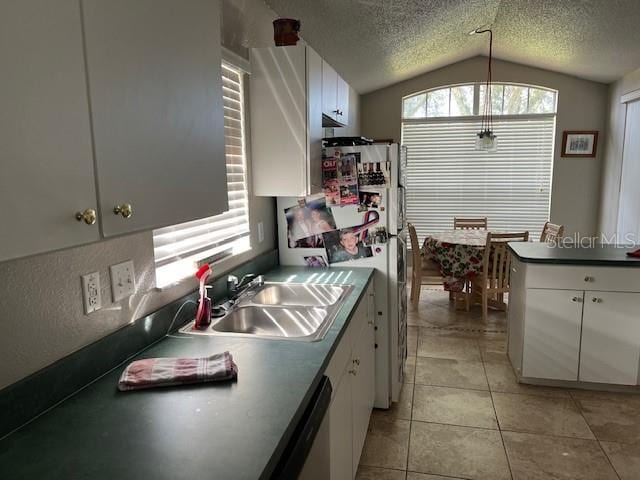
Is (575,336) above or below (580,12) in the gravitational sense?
below

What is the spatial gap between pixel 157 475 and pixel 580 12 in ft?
13.8

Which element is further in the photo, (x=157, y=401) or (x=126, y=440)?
(x=157, y=401)

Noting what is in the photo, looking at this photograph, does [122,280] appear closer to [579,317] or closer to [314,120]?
[314,120]

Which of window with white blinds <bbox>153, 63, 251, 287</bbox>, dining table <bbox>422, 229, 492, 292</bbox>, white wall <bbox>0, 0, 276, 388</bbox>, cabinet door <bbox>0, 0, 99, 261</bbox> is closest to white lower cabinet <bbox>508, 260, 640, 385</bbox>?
dining table <bbox>422, 229, 492, 292</bbox>

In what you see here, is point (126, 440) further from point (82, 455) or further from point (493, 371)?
point (493, 371)

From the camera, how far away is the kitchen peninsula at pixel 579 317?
9.36 ft

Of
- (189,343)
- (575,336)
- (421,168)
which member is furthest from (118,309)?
(421,168)

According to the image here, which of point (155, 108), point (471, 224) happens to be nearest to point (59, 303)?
point (155, 108)

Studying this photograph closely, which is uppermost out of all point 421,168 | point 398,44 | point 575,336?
point 398,44

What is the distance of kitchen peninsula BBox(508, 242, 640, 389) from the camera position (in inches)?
112

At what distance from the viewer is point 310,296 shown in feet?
7.81

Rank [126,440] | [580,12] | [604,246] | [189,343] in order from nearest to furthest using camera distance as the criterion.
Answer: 1. [126,440]
2. [189,343]
3. [604,246]
4. [580,12]

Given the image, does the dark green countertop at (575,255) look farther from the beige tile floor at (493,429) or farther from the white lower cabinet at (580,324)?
the beige tile floor at (493,429)

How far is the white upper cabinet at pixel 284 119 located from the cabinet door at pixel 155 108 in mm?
900
